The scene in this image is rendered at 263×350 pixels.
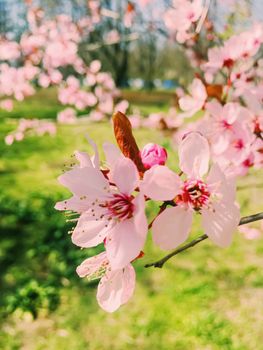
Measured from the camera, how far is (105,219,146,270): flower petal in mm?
771

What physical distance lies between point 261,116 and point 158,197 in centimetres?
97

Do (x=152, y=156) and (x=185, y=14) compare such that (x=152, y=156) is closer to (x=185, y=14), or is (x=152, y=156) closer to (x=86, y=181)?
(x=86, y=181)

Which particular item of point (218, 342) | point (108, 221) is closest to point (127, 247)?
point (108, 221)

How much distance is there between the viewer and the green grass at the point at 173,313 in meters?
2.86

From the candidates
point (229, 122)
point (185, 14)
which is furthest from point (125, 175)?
point (185, 14)

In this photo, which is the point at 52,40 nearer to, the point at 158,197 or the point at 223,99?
the point at 223,99

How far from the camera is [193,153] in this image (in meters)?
0.87

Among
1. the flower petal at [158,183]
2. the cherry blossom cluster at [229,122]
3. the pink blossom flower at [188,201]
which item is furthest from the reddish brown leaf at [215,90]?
Result: the flower petal at [158,183]

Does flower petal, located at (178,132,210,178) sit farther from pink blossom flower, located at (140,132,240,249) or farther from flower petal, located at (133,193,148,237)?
flower petal, located at (133,193,148,237)

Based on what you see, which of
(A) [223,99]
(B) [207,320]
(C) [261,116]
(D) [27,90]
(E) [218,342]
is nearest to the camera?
(C) [261,116]

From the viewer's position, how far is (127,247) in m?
0.78

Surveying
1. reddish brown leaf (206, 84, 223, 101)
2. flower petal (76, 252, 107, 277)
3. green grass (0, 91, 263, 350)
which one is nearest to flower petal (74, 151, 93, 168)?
flower petal (76, 252, 107, 277)

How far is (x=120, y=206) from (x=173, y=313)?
247 cm

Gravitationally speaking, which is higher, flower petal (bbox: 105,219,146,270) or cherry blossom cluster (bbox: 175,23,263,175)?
flower petal (bbox: 105,219,146,270)
